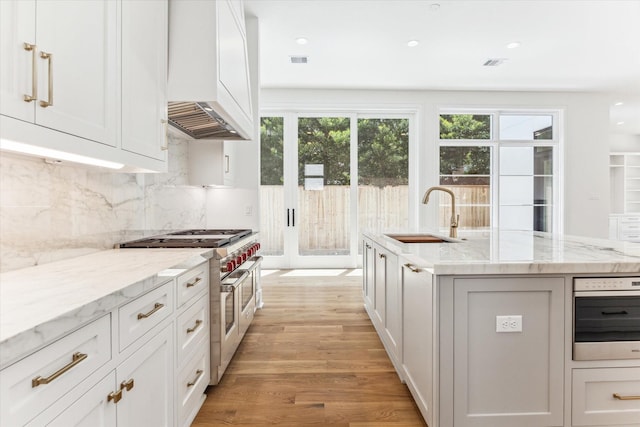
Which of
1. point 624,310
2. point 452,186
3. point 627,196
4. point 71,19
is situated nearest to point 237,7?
point 71,19

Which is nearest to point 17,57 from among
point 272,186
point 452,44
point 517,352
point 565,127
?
point 517,352

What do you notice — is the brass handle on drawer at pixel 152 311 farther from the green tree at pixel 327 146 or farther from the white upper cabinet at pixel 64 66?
the green tree at pixel 327 146

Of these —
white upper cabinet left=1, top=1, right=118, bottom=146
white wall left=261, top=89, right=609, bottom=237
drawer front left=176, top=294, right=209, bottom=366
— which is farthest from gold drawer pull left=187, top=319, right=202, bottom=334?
white wall left=261, top=89, right=609, bottom=237

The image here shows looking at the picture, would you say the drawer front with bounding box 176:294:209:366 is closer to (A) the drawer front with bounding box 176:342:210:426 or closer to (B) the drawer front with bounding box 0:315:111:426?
(A) the drawer front with bounding box 176:342:210:426

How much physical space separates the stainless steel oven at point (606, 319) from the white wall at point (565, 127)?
14.9 feet

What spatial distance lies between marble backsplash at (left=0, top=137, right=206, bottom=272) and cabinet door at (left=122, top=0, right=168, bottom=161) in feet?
1.20

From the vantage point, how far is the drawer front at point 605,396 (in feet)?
5.13

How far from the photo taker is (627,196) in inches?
332

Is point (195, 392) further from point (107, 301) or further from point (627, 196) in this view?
point (627, 196)

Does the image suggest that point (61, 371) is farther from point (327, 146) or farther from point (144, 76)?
point (327, 146)

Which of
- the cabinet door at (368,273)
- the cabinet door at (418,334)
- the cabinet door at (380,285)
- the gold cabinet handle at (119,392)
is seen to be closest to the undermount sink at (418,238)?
the cabinet door at (380,285)

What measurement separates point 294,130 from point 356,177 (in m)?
1.32

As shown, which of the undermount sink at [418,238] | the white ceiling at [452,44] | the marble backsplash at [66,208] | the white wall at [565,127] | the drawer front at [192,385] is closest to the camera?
the marble backsplash at [66,208]

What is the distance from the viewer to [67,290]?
1053 millimetres
